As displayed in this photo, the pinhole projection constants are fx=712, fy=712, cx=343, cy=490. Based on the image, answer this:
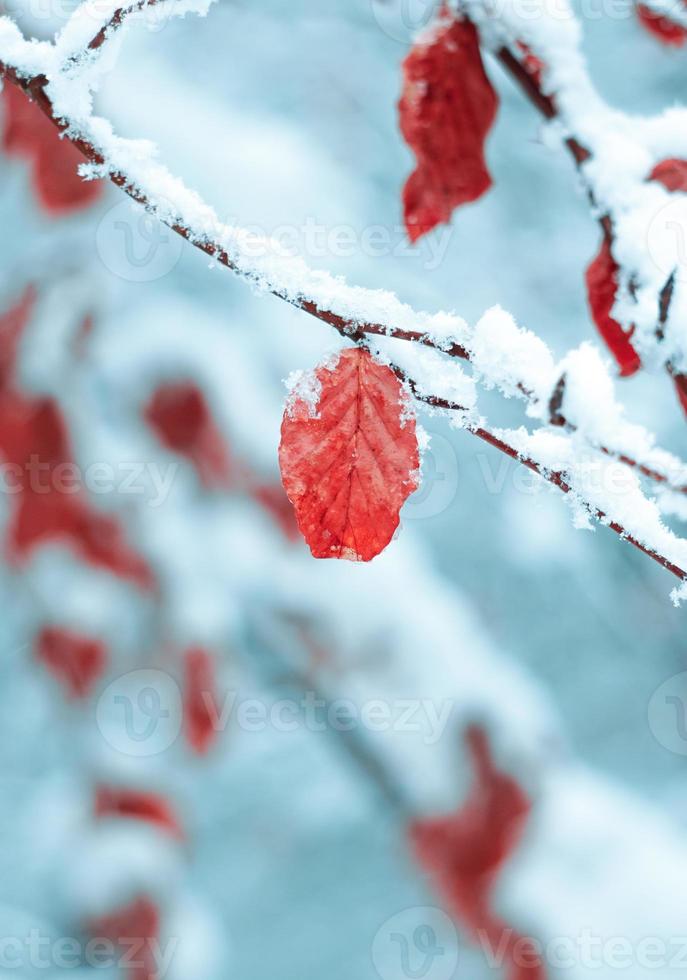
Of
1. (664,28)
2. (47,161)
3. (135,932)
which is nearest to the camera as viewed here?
(664,28)

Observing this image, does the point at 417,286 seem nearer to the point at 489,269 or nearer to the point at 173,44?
the point at 489,269

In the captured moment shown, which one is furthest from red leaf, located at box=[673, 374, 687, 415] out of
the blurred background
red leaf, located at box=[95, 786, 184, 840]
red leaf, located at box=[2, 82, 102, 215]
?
red leaf, located at box=[95, 786, 184, 840]

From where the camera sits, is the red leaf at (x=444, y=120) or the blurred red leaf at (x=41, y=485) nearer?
the red leaf at (x=444, y=120)

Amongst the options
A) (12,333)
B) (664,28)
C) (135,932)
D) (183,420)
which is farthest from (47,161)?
(135,932)

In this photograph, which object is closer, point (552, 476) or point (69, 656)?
point (552, 476)

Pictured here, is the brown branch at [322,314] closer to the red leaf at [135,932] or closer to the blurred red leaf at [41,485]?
→ the blurred red leaf at [41,485]

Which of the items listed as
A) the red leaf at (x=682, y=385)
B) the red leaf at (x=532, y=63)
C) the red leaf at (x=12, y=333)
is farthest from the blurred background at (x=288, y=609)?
the red leaf at (x=682, y=385)

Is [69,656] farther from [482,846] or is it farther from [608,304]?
[608,304]
